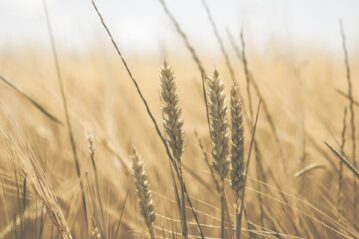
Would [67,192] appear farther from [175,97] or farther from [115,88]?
[115,88]

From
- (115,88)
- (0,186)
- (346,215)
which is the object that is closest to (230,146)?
(0,186)

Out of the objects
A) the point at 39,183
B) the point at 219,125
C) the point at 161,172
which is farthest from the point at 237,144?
the point at 161,172

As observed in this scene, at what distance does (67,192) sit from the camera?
28.6 inches

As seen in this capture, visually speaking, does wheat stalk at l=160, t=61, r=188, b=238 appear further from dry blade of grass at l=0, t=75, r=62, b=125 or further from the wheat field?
dry blade of grass at l=0, t=75, r=62, b=125

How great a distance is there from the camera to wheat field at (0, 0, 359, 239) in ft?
1.43

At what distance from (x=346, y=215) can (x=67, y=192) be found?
475mm

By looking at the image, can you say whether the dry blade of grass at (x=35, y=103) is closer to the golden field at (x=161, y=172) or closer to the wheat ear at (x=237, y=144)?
the golden field at (x=161, y=172)

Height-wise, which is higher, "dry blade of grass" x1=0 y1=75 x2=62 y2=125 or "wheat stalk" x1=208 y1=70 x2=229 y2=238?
"dry blade of grass" x1=0 y1=75 x2=62 y2=125

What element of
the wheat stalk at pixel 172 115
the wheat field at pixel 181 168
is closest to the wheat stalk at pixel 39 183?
the wheat field at pixel 181 168

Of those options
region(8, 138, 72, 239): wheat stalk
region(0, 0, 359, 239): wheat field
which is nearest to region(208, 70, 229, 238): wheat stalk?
region(0, 0, 359, 239): wheat field

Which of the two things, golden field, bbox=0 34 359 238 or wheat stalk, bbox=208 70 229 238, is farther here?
golden field, bbox=0 34 359 238

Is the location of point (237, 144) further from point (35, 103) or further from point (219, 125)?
point (35, 103)

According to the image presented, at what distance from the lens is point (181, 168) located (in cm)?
45

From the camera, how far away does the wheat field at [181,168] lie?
0.43 m
